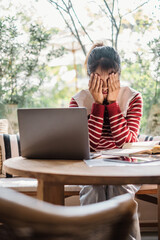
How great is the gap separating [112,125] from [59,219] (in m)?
1.26

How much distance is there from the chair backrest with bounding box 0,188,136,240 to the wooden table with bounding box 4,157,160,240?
340mm

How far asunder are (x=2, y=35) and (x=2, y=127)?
936mm

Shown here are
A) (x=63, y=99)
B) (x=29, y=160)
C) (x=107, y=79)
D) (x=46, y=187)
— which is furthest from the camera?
(x=63, y=99)

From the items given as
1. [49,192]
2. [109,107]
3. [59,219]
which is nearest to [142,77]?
[109,107]

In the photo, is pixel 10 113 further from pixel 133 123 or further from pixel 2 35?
pixel 133 123

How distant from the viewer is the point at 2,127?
8.84ft

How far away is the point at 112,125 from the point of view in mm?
1750

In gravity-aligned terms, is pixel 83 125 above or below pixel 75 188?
above

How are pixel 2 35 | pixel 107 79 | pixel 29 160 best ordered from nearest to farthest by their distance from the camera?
1. pixel 29 160
2. pixel 107 79
3. pixel 2 35

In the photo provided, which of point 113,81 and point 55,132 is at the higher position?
point 113,81

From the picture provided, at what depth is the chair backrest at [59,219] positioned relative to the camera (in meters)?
0.52

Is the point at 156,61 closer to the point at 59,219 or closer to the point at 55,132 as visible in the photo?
the point at 55,132

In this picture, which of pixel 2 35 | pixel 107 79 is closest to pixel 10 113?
pixel 2 35

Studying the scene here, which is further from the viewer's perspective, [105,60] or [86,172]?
[105,60]
